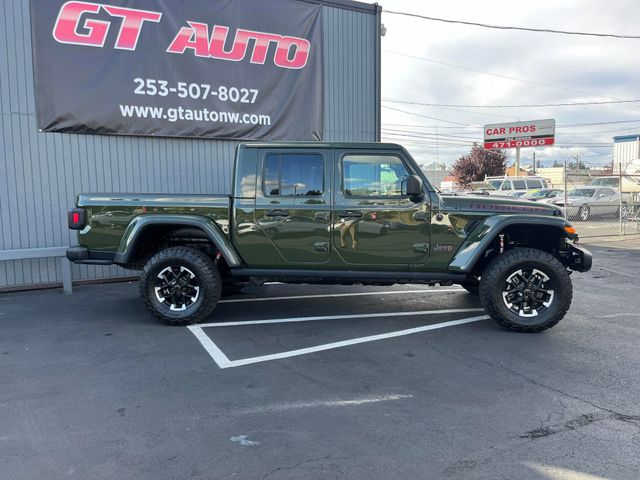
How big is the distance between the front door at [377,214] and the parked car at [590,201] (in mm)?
17915

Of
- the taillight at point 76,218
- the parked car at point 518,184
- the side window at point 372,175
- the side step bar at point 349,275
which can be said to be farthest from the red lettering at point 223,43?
the parked car at point 518,184

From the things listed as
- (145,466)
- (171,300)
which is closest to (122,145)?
(171,300)

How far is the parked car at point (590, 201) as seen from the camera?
21.1m

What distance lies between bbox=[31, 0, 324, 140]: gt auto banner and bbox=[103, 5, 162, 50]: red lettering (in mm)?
16

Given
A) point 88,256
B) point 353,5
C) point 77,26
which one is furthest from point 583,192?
point 88,256

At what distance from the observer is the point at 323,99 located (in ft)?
33.7

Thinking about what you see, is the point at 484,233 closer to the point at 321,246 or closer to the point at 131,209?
the point at 321,246

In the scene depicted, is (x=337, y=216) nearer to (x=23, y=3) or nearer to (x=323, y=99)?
(x=323, y=99)

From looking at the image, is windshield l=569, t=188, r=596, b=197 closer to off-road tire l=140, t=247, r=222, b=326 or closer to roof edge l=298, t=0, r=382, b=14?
roof edge l=298, t=0, r=382, b=14

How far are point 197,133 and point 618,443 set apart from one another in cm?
798

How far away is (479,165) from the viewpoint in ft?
150

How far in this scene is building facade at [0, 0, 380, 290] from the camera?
7758mm

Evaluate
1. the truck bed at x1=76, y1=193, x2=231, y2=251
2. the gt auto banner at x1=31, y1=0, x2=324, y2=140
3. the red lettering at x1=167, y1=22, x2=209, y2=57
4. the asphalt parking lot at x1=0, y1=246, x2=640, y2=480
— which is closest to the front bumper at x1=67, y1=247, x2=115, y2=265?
the truck bed at x1=76, y1=193, x2=231, y2=251

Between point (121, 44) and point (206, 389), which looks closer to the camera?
point (206, 389)
